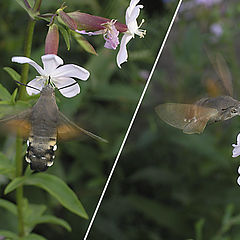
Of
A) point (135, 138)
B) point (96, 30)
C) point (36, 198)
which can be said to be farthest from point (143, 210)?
point (96, 30)

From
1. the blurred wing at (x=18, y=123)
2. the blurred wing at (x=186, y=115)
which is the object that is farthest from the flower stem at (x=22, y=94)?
the blurred wing at (x=186, y=115)

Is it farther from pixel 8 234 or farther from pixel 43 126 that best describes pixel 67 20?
pixel 8 234

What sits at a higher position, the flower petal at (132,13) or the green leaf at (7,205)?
the flower petal at (132,13)

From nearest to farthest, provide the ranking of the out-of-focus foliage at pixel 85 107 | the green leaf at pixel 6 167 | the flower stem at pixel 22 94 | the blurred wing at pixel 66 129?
the blurred wing at pixel 66 129 → the flower stem at pixel 22 94 → the green leaf at pixel 6 167 → the out-of-focus foliage at pixel 85 107

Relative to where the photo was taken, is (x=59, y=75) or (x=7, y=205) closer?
(x=59, y=75)

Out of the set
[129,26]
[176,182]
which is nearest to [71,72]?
[129,26]

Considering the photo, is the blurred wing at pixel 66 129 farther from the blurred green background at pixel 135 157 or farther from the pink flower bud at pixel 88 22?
the blurred green background at pixel 135 157
